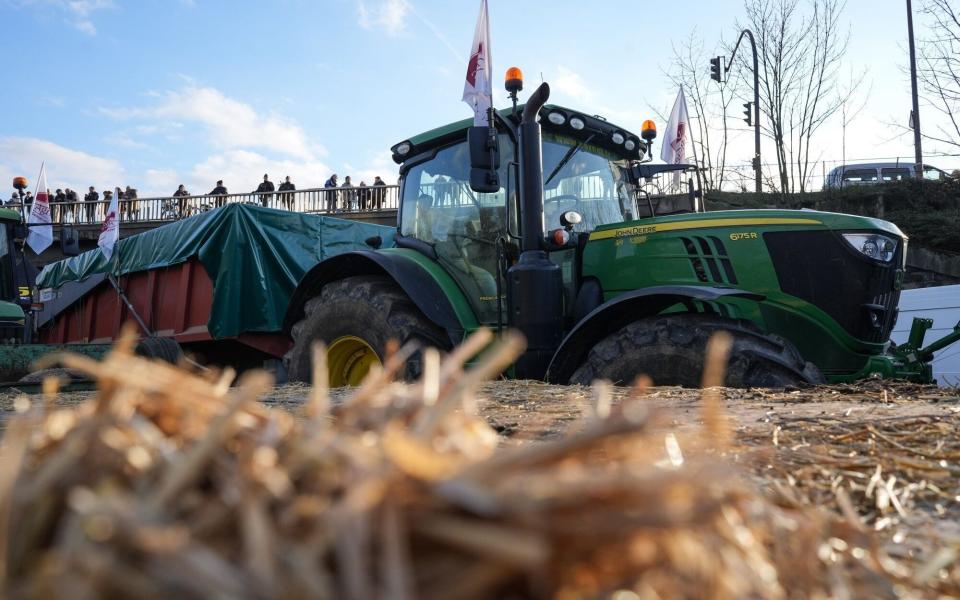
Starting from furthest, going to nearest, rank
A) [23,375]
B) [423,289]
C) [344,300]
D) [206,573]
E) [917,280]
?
1. [917,280]
2. [23,375]
3. [344,300]
4. [423,289]
5. [206,573]

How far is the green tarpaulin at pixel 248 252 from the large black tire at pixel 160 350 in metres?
0.70

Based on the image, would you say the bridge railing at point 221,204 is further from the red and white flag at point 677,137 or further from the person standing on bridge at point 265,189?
the red and white flag at point 677,137

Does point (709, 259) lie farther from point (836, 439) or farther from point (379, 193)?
point (379, 193)

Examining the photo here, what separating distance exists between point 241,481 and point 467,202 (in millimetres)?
5406

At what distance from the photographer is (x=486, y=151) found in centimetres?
507

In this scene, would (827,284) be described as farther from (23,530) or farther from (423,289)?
(23,530)

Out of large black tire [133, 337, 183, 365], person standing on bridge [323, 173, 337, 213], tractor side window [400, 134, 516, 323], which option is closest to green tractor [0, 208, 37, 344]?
large black tire [133, 337, 183, 365]

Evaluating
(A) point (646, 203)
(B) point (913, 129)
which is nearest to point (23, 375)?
(A) point (646, 203)

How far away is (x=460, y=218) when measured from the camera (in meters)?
6.10

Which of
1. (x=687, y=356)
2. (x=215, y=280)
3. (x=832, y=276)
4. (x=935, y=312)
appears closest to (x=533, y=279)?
(x=687, y=356)

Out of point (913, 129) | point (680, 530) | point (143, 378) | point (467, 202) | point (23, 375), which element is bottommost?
point (23, 375)

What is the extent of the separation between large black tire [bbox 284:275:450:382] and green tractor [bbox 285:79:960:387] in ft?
0.05

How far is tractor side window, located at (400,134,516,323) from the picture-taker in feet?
19.2

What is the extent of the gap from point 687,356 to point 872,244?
175cm
